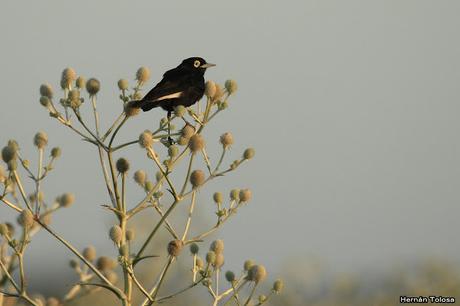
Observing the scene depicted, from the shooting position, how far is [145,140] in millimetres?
5723

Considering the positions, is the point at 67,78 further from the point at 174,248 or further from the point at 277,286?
the point at 277,286

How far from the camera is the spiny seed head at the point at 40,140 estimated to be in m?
6.29

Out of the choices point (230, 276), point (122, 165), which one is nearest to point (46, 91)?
point (122, 165)

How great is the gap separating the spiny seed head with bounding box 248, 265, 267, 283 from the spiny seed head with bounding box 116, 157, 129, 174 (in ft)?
4.22

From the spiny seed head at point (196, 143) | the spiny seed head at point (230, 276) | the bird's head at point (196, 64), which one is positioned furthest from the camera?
the bird's head at point (196, 64)

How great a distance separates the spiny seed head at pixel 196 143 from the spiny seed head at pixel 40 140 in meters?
1.38

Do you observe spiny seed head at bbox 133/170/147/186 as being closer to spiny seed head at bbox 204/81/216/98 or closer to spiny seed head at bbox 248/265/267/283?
spiny seed head at bbox 204/81/216/98

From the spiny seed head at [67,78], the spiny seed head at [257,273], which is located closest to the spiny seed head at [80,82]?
the spiny seed head at [67,78]

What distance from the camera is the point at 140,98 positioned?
6.30 m

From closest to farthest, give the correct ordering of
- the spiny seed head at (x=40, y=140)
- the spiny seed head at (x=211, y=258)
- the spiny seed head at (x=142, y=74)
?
the spiny seed head at (x=211, y=258) → the spiny seed head at (x=40, y=140) → the spiny seed head at (x=142, y=74)

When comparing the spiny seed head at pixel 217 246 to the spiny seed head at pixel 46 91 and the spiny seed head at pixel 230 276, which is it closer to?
the spiny seed head at pixel 230 276

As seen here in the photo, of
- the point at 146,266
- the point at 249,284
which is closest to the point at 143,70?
the point at 249,284

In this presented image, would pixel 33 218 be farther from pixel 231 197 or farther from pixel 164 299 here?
pixel 231 197

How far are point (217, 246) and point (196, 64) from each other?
9.24ft
